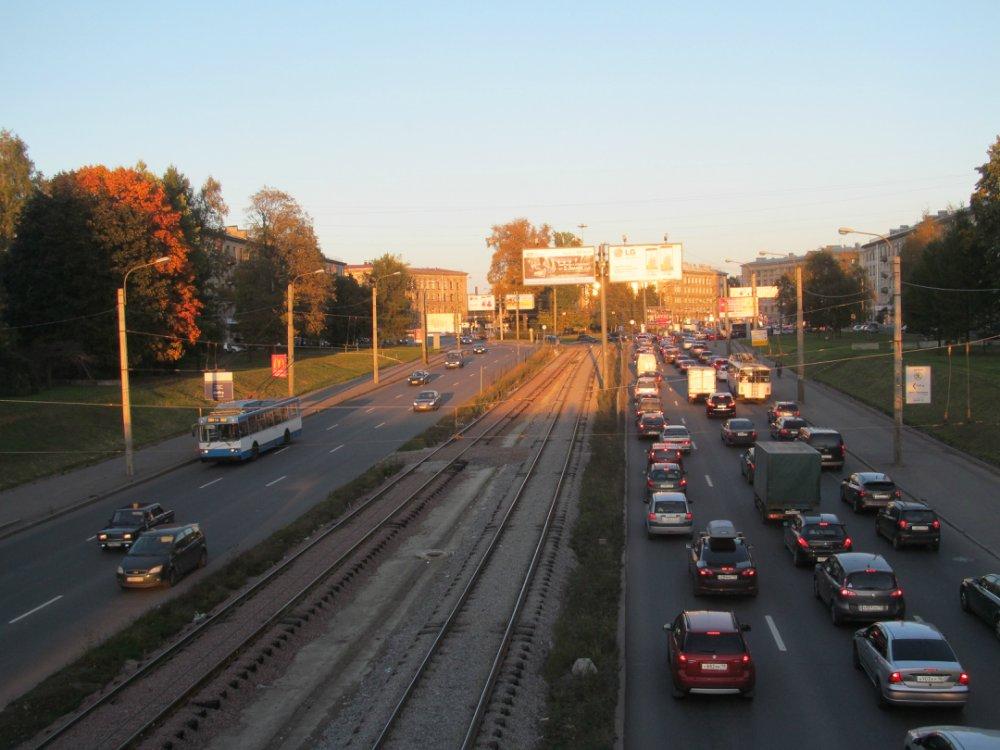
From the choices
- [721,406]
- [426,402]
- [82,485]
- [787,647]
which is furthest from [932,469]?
[82,485]

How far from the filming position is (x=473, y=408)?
191ft

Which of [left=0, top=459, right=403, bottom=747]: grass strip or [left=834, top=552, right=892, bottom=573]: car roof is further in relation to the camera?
[left=834, top=552, right=892, bottom=573]: car roof

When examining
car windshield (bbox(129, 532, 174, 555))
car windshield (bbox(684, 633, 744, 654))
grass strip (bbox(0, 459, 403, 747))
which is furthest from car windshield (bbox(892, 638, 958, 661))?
car windshield (bbox(129, 532, 174, 555))

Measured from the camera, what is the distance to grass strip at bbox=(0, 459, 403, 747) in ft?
48.5

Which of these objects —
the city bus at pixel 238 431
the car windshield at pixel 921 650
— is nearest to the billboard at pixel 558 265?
the city bus at pixel 238 431

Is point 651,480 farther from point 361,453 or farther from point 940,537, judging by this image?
point 361,453

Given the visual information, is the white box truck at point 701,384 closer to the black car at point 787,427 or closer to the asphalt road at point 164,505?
the black car at point 787,427

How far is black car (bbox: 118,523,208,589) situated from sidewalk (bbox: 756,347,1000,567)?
20949 millimetres

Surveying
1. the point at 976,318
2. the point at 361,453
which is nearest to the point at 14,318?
the point at 361,453

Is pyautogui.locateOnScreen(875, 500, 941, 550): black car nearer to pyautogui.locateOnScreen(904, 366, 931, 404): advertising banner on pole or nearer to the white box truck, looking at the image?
pyautogui.locateOnScreen(904, 366, 931, 404): advertising banner on pole

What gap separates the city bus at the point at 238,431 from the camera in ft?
136

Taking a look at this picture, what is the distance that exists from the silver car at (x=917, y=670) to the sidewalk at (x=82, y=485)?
27.2 meters

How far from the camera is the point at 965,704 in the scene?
45.2 feet

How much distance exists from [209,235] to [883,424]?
2454 inches
